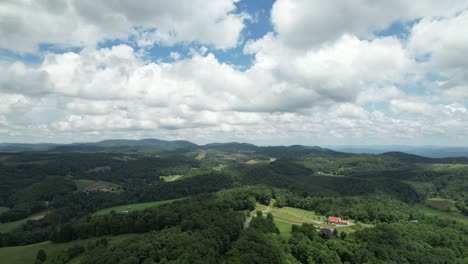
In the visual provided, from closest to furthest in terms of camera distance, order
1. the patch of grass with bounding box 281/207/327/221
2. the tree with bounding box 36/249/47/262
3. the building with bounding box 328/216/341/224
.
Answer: the tree with bounding box 36/249/47/262 < the building with bounding box 328/216/341/224 < the patch of grass with bounding box 281/207/327/221

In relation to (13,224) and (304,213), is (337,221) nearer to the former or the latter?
(304,213)

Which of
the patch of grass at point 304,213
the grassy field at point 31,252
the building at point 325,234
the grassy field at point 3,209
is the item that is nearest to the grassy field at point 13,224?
the grassy field at point 3,209

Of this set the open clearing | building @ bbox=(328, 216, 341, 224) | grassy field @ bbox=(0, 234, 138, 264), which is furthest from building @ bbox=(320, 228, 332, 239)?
grassy field @ bbox=(0, 234, 138, 264)

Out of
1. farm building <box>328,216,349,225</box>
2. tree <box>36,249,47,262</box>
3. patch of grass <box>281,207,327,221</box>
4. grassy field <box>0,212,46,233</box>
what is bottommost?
grassy field <box>0,212,46,233</box>

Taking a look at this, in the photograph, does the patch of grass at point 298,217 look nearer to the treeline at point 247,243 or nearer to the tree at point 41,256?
the treeline at point 247,243

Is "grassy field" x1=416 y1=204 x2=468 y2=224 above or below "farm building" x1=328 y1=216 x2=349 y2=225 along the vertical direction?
below

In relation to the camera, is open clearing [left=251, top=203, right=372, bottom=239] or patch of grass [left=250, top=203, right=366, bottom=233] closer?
open clearing [left=251, top=203, right=372, bottom=239]

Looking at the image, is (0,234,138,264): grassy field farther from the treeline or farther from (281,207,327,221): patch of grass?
(281,207,327,221): patch of grass

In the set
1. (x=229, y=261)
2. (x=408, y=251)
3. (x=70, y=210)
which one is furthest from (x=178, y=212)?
(x=70, y=210)

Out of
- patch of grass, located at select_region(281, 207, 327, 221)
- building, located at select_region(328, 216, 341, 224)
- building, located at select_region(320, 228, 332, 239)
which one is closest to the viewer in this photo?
building, located at select_region(320, 228, 332, 239)

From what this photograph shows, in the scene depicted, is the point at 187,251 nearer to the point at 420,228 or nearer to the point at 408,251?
the point at 408,251

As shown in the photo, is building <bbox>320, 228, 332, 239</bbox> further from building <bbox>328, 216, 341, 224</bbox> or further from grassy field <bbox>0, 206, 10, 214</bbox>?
grassy field <bbox>0, 206, 10, 214</bbox>
